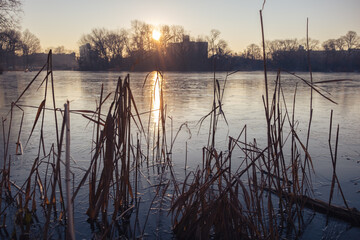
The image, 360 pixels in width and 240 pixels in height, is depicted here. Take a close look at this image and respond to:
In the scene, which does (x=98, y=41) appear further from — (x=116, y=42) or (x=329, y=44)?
(x=329, y=44)

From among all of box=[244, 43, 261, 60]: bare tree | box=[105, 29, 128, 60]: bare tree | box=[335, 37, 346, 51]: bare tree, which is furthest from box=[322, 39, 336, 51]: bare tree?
box=[105, 29, 128, 60]: bare tree

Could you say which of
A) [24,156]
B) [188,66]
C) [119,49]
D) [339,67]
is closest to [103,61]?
[119,49]

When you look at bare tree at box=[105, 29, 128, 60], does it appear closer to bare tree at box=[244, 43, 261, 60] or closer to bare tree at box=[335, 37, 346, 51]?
bare tree at box=[244, 43, 261, 60]

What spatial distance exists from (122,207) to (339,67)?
51846 mm

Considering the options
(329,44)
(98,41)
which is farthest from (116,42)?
(329,44)

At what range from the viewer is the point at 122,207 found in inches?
94.0

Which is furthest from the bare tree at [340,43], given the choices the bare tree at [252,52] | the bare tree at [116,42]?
the bare tree at [116,42]

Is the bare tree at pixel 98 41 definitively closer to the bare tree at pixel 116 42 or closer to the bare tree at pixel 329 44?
the bare tree at pixel 116 42

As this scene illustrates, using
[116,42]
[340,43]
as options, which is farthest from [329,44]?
[116,42]

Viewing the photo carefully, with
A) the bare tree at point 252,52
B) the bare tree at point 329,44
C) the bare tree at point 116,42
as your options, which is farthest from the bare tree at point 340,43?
the bare tree at point 116,42

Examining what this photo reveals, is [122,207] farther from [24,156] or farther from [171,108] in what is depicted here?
[171,108]

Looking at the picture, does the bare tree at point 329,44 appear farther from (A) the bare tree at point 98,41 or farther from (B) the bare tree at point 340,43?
(A) the bare tree at point 98,41

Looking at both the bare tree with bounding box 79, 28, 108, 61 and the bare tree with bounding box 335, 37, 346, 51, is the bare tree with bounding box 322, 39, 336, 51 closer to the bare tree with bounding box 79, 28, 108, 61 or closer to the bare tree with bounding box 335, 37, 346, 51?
the bare tree with bounding box 335, 37, 346, 51

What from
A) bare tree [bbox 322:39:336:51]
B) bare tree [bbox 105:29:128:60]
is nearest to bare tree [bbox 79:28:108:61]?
bare tree [bbox 105:29:128:60]
